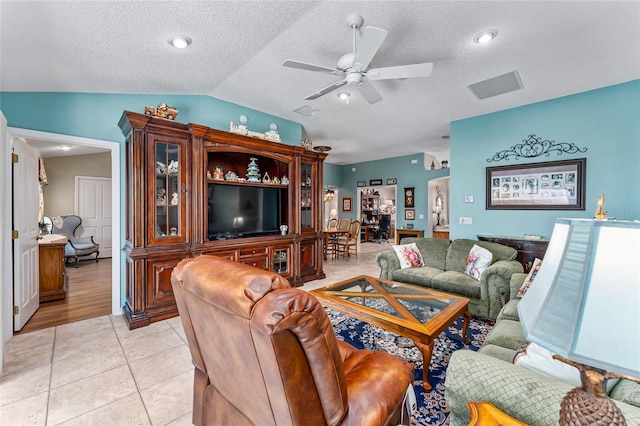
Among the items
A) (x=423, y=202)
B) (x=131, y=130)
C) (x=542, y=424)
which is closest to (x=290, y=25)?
(x=131, y=130)

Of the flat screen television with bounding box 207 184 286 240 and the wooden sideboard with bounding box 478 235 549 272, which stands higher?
the flat screen television with bounding box 207 184 286 240

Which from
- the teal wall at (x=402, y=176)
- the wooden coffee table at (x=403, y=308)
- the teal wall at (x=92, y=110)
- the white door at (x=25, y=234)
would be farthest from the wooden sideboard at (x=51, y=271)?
the teal wall at (x=402, y=176)

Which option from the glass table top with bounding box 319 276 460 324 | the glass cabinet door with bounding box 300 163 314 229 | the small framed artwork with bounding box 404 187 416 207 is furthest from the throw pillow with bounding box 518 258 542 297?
the small framed artwork with bounding box 404 187 416 207

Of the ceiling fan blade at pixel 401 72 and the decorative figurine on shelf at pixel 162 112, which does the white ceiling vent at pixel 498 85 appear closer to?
the ceiling fan blade at pixel 401 72

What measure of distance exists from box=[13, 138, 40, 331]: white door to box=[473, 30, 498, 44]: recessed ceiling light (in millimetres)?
4588

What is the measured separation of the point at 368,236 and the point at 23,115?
10.2 meters

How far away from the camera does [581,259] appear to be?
2.17ft

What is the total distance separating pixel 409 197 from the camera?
7.68m

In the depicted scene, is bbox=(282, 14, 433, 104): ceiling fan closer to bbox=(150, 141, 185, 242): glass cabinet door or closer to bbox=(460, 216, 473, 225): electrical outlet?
bbox=(150, 141, 185, 242): glass cabinet door

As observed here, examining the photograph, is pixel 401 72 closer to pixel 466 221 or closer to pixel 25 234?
pixel 466 221

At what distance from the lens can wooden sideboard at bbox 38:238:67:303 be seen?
362cm

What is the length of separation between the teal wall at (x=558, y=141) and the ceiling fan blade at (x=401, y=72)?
110 inches

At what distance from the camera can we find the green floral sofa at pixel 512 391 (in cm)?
94

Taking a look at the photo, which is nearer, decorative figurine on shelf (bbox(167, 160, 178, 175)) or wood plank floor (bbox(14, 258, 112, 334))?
wood plank floor (bbox(14, 258, 112, 334))
